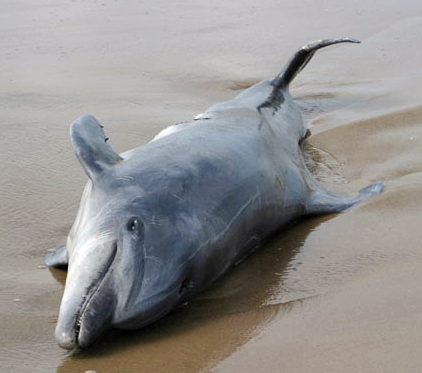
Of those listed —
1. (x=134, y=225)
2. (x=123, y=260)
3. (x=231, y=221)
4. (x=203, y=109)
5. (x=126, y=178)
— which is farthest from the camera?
(x=203, y=109)

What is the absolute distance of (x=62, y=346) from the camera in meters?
3.58

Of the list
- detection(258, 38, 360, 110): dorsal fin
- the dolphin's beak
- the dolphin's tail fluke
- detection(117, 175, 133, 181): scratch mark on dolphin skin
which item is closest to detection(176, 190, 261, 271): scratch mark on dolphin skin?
the dolphin's beak

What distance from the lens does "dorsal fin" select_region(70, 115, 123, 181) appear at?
440 centimetres

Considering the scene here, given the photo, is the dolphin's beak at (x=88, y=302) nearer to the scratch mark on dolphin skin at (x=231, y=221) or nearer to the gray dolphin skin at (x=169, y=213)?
the gray dolphin skin at (x=169, y=213)

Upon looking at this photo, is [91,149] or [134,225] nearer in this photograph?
[134,225]

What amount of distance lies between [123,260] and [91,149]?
93cm

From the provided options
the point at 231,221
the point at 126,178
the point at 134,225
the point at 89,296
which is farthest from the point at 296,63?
the point at 89,296

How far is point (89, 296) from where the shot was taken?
12.0 feet

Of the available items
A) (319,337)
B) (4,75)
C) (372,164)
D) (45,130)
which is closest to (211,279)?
(319,337)

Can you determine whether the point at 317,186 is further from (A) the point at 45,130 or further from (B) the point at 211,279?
(A) the point at 45,130

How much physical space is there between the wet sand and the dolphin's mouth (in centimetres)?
14

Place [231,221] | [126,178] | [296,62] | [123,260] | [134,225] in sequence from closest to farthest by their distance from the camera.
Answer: [123,260]
[134,225]
[126,178]
[231,221]
[296,62]

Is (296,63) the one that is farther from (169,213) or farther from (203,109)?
(169,213)

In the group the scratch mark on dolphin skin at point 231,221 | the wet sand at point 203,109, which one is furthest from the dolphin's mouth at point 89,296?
the scratch mark on dolphin skin at point 231,221
